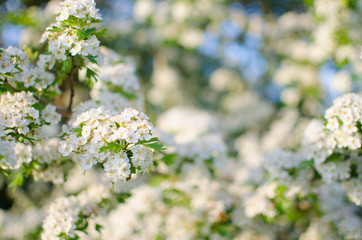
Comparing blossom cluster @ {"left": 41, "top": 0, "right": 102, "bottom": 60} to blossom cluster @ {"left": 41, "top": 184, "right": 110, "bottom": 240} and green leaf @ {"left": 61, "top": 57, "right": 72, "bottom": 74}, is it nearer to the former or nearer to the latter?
green leaf @ {"left": 61, "top": 57, "right": 72, "bottom": 74}

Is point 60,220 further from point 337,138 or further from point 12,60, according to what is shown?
point 337,138

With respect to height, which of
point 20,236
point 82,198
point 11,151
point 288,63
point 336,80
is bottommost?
point 11,151

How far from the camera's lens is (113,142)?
1824 mm

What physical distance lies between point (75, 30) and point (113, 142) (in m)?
0.84

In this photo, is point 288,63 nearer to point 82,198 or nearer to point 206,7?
point 206,7

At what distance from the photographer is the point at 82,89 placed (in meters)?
6.65

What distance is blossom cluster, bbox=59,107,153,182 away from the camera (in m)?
1.81

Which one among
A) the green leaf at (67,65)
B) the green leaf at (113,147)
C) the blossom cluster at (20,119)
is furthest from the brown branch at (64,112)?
the green leaf at (113,147)

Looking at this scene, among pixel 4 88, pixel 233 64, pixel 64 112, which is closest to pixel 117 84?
pixel 64 112

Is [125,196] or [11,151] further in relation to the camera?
[125,196]

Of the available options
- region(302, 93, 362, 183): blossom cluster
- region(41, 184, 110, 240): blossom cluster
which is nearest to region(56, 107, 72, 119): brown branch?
region(41, 184, 110, 240): blossom cluster

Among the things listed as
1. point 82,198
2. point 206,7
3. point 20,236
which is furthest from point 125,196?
point 206,7

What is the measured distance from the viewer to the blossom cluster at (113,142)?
1.81m

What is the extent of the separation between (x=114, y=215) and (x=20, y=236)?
1364 millimetres
